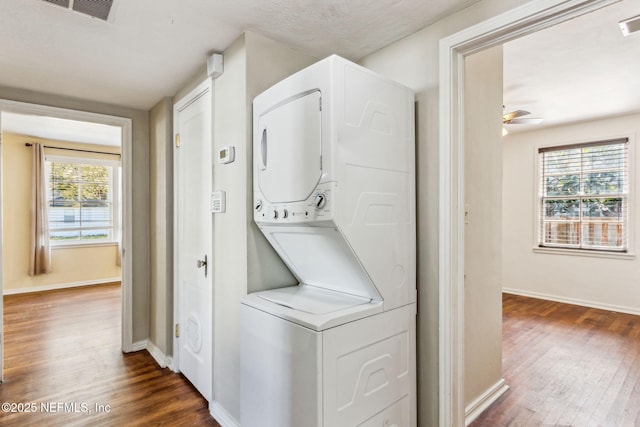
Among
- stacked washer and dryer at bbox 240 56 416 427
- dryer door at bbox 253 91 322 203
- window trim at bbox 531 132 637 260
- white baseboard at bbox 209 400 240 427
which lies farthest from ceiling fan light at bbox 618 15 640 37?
white baseboard at bbox 209 400 240 427

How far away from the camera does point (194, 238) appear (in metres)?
2.49

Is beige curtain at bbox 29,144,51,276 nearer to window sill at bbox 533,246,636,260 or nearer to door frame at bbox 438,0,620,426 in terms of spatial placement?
door frame at bbox 438,0,620,426

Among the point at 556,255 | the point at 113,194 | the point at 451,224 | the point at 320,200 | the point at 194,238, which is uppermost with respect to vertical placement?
the point at 113,194

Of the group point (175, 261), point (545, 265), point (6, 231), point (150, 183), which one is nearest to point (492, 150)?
point (175, 261)

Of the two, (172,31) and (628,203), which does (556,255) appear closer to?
(628,203)

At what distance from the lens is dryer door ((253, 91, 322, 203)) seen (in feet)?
4.53

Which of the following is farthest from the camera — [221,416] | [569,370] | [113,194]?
[113,194]

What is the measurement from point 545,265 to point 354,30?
4.75 metres

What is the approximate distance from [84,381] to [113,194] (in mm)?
4377

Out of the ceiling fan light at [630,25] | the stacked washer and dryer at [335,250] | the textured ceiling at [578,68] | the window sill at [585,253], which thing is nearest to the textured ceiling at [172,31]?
the stacked washer and dryer at [335,250]

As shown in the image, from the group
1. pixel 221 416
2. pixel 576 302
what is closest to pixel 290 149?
pixel 221 416

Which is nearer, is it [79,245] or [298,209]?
[298,209]

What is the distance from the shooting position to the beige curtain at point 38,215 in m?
5.12

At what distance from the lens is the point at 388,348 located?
5.11ft
